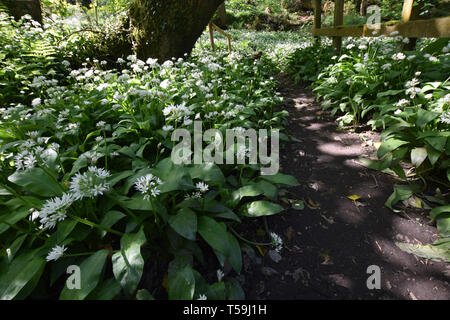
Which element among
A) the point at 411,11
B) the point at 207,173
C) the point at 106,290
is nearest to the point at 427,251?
the point at 207,173

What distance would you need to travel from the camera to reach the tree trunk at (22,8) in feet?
17.8

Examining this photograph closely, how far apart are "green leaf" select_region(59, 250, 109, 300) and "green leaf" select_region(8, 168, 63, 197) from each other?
0.57m

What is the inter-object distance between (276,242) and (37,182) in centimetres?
169

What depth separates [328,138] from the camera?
3365mm

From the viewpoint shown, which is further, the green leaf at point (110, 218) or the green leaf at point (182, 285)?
the green leaf at point (110, 218)

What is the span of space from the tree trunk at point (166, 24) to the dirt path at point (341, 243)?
3442mm

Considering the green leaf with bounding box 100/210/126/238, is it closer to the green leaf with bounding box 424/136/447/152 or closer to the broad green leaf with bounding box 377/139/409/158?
the broad green leaf with bounding box 377/139/409/158

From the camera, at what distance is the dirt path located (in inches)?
59.4

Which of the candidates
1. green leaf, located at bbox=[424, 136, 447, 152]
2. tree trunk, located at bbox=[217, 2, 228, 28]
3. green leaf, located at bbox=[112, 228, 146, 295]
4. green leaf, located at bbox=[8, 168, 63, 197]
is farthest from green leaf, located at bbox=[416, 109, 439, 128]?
tree trunk, located at bbox=[217, 2, 228, 28]

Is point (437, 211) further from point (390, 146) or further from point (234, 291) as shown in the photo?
point (234, 291)

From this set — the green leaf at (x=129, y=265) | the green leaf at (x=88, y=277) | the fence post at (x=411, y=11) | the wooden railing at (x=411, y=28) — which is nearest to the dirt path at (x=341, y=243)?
the green leaf at (x=129, y=265)

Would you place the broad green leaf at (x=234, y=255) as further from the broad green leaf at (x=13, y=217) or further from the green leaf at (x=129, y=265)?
the broad green leaf at (x=13, y=217)

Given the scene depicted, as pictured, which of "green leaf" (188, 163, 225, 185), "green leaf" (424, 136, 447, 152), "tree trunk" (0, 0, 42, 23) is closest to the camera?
"green leaf" (188, 163, 225, 185)
